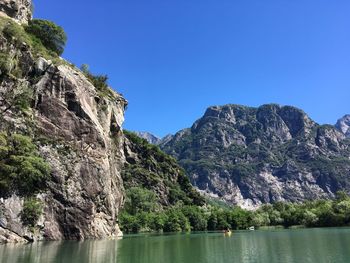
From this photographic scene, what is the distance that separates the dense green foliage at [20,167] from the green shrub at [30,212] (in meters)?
2.41

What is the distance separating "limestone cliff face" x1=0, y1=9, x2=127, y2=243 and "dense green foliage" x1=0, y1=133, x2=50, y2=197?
2.39 metres

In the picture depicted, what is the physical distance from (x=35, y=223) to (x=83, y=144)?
1129 inches

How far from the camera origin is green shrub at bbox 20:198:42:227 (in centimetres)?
7525

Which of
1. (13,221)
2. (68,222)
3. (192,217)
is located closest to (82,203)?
(68,222)

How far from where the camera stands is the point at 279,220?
197 m

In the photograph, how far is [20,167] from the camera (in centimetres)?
7700

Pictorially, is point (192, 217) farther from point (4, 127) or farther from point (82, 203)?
point (4, 127)

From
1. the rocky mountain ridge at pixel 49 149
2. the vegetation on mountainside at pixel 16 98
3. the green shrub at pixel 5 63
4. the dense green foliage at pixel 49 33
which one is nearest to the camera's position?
the rocky mountain ridge at pixel 49 149

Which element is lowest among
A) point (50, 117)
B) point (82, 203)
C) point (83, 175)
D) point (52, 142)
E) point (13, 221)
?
point (13, 221)

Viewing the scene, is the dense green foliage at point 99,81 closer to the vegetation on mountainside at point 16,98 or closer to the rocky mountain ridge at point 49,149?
the rocky mountain ridge at point 49,149

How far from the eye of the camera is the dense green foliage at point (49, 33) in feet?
401

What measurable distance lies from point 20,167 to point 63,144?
61.8ft

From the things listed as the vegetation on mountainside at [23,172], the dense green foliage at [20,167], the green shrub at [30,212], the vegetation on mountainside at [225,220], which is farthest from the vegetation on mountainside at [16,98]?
the vegetation on mountainside at [225,220]

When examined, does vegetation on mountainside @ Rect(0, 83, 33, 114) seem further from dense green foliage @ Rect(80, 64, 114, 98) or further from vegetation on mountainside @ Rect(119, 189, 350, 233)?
vegetation on mountainside @ Rect(119, 189, 350, 233)
